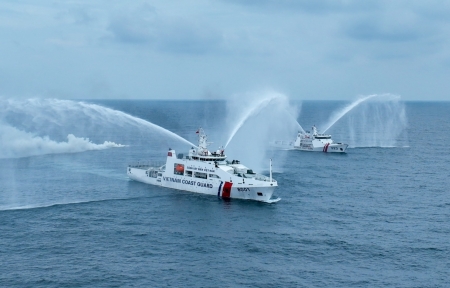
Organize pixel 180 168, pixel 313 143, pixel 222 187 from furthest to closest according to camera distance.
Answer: pixel 313 143 → pixel 180 168 → pixel 222 187

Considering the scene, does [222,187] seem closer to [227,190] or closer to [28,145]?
[227,190]

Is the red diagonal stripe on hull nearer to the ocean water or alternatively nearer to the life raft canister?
the ocean water

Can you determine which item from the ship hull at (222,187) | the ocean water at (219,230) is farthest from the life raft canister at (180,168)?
the ocean water at (219,230)

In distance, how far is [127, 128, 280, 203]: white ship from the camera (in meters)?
93.6

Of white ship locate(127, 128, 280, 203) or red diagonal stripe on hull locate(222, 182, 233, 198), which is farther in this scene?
red diagonal stripe on hull locate(222, 182, 233, 198)

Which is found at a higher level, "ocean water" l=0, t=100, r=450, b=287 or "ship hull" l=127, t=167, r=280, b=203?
"ship hull" l=127, t=167, r=280, b=203

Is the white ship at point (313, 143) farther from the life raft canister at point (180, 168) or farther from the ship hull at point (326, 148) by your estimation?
the life raft canister at point (180, 168)

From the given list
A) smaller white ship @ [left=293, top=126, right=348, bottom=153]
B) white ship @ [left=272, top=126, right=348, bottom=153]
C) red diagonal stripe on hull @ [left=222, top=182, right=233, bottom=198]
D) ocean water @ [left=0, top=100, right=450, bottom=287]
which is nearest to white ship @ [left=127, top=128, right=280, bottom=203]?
red diagonal stripe on hull @ [left=222, top=182, right=233, bottom=198]

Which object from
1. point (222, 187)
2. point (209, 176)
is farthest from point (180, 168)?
point (222, 187)

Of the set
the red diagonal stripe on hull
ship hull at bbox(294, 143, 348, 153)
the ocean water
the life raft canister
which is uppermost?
ship hull at bbox(294, 143, 348, 153)

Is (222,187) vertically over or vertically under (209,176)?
under

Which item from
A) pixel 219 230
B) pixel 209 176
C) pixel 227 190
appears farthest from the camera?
pixel 209 176

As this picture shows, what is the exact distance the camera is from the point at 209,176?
98.7 meters

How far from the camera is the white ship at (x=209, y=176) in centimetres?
9362
